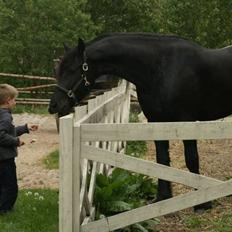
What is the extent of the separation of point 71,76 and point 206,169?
3667 mm

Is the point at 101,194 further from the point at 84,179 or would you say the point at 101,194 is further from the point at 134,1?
the point at 134,1

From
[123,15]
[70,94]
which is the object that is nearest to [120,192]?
[70,94]

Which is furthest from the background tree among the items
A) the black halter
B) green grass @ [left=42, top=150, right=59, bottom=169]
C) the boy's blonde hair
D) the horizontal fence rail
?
the horizontal fence rail

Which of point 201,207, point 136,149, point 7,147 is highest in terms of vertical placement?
point 7,147

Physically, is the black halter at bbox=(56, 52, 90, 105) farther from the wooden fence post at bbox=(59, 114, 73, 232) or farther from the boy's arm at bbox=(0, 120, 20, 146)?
the wooden fence post at bbox=(59, 114, 73, 232)

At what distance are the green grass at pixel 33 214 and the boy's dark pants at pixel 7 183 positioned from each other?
152 mm

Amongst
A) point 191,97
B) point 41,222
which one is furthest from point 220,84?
point 41,222

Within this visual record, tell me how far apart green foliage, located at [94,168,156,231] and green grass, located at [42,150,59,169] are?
2.34 metres

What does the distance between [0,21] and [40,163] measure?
16815 mm

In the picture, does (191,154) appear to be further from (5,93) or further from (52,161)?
(52,161)

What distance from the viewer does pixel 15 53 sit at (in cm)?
2442

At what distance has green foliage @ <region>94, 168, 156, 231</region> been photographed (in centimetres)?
539

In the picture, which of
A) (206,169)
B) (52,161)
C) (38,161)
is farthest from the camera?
(38,161)

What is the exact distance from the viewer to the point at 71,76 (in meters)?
5.81
